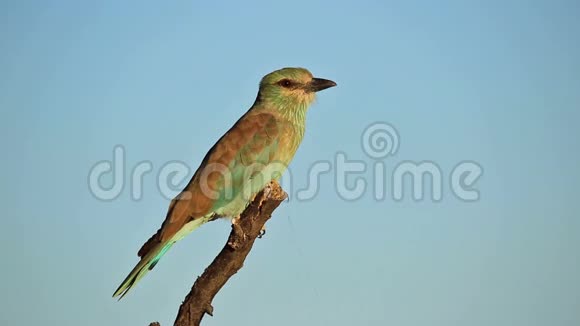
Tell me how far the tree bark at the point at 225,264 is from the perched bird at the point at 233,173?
12.8 inches

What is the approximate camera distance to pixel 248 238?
499cm

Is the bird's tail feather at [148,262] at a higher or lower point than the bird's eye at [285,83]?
lower

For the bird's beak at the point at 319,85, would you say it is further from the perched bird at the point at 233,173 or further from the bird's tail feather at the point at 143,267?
the bird's tail feather at the point at 143,267

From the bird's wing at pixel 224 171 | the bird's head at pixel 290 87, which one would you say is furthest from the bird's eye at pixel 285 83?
the bird's wing at pixel 224 171

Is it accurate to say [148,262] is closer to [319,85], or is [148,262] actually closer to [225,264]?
[225,264]

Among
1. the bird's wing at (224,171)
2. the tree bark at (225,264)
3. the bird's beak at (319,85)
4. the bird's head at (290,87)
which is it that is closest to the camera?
the tree bark at (225,264)

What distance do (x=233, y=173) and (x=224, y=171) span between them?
7 cm

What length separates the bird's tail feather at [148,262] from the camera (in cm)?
488

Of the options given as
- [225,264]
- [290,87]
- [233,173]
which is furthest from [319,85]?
[225,264]

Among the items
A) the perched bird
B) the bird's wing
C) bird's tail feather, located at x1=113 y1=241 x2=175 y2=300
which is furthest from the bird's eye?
bird's tail feather, located at x1=113 y1=241 x2=175 y2=300

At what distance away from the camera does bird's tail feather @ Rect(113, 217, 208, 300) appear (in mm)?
4883

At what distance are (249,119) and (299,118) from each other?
0.48m

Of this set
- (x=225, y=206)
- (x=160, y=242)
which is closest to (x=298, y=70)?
(x=225, y=206)

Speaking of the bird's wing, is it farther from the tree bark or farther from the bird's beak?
the bird's beak
